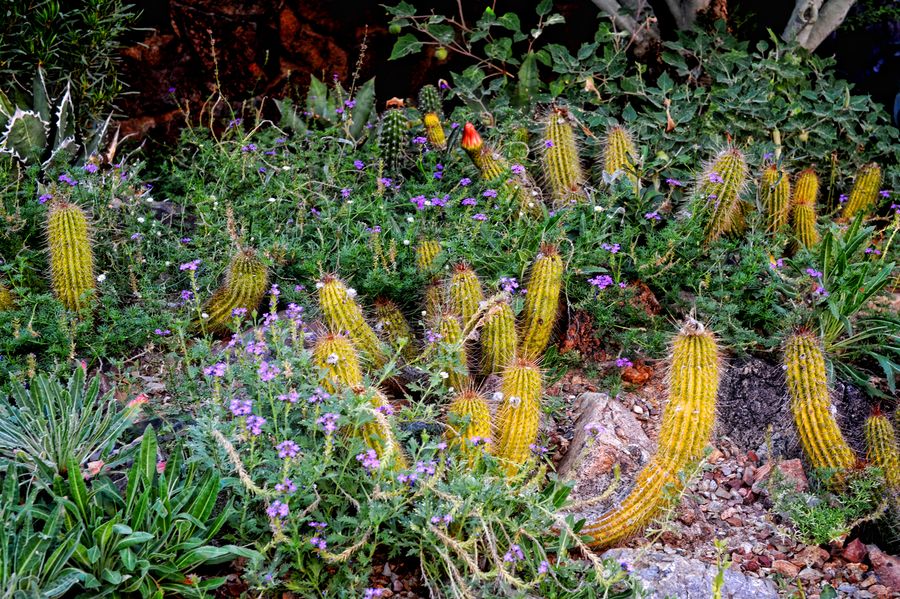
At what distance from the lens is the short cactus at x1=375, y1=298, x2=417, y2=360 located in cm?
427

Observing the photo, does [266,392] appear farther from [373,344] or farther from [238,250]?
[238,250]

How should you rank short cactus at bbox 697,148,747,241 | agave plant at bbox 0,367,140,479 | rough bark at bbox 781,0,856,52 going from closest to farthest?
agave plant at bbox 0,367,140,479 < short cactus at bbox 697,148,747,241 < rough bark at bbox 781,0,856,52

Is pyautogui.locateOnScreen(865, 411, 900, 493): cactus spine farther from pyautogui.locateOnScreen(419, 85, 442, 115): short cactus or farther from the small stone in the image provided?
pyautogui.locateOnScreen(419, 85, 442, 115): short cactus

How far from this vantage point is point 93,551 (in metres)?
2.85

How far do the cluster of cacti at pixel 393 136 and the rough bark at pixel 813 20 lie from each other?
2.80 m

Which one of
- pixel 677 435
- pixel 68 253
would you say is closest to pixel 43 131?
pixel 68 253

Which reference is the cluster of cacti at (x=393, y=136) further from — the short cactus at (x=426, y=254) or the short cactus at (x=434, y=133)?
the short cactus at (x=426, y=254)

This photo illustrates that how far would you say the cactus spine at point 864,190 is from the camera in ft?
19.0

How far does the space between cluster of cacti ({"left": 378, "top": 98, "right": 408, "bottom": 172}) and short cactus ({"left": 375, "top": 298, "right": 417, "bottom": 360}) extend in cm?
133

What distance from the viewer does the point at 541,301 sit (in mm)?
4230

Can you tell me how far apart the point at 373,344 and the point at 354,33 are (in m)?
3.36

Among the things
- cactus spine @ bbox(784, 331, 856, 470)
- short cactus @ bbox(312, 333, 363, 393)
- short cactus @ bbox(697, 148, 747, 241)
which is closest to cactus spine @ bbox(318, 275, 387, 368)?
short cactus @ bbox(312, 333, 363, 393)

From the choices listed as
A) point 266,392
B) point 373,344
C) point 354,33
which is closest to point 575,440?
point 373,344

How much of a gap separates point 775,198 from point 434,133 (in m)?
1.95
